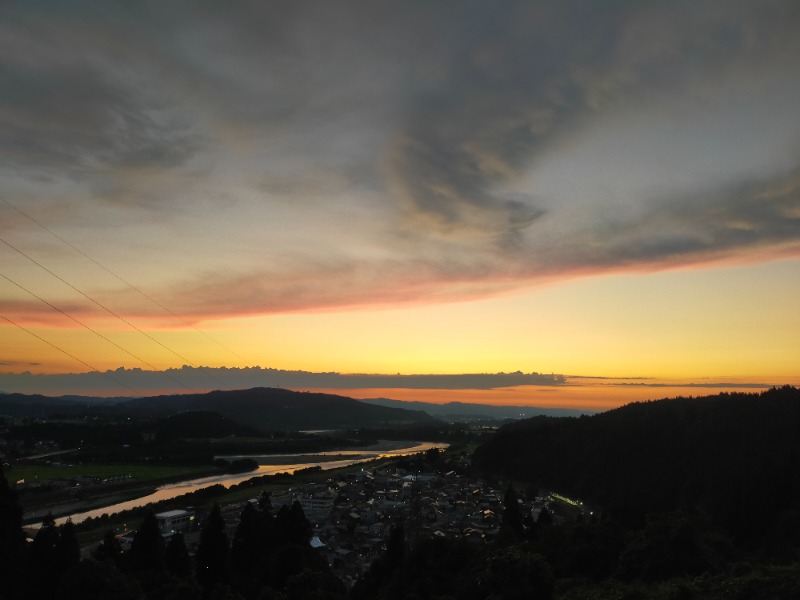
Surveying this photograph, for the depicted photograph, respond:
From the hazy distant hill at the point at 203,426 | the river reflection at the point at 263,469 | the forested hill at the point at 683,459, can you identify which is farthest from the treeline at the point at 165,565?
the hazy distant hill at the point at 203,426

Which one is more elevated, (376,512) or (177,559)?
(177,559)

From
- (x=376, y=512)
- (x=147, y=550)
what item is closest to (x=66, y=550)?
(x=147, y=550)

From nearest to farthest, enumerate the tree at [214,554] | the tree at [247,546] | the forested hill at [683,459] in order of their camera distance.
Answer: the tree at [214,554], the tree at [247,546], the forested hill at [683,459]

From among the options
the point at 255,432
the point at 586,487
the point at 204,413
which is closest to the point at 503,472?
the point at 586,487

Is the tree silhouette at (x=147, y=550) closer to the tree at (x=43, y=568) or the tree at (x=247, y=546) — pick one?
the tree at (x=43, y=568)

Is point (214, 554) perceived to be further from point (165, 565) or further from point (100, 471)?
point (100, 471)

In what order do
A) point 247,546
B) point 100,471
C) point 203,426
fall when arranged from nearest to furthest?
1. point 247,546
2. point 100,471
3. point 203,426
